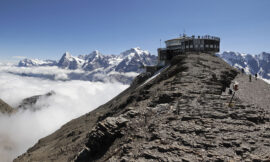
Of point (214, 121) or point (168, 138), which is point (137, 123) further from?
point (214, 121)

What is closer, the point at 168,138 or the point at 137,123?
the point at 168,138

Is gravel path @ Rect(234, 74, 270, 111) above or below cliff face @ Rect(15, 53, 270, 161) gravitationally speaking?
above

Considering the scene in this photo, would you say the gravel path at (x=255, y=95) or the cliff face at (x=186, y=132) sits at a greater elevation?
the gravel path at (x=255, y=95)

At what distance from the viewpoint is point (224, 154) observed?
1284 centimetres

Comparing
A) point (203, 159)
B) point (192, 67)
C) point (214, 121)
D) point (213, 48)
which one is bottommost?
point (203, 159)

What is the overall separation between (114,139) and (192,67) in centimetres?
2360

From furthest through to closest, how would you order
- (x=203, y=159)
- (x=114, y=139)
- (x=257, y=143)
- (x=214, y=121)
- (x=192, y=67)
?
(x=192, y=67) → (x=114, y=139) → (x=214, y=121) → (x=257, y=143) → (x=203, y=159)

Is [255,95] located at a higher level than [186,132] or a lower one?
higher

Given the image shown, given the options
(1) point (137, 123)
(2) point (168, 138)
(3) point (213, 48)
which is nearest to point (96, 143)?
(1) point (137, 123)

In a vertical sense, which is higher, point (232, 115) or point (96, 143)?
point (232, 115)

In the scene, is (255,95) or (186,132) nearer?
(186,132)

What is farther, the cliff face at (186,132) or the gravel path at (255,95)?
the gravel path at (255,95)

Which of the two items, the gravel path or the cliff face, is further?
the gravel path

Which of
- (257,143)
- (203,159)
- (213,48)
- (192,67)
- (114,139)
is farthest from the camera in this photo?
(213,48)
